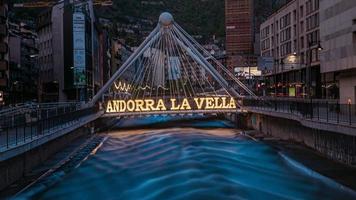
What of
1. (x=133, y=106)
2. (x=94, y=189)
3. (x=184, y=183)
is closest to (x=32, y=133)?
(x=94, y=189)

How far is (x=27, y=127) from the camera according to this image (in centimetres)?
3534

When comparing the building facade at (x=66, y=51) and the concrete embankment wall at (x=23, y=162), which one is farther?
the building facade at (x=66, y=51)

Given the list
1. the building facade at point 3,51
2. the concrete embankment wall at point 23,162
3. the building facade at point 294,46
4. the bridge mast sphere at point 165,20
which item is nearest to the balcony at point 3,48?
the building facade at point 3,51

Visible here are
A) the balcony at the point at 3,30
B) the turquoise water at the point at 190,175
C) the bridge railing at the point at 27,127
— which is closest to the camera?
the turquoise water at the point at 190,175

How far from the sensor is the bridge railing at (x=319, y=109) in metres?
34.9

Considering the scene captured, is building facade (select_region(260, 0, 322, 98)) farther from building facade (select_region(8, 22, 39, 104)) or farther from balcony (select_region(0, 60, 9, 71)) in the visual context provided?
building facade (select_region(8, 22, 39, 104))

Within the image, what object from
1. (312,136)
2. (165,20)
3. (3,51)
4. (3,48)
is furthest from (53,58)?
(312,136)

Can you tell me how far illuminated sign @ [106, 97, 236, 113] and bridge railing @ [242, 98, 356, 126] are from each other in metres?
13.8

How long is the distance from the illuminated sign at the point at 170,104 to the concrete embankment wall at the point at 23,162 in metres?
29.0

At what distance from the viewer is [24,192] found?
97.6 feet

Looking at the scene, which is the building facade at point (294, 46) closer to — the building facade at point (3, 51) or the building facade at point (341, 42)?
the building facade at point (341, 42)

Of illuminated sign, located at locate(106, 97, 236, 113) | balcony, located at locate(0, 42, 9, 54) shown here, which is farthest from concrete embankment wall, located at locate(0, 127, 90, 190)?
balcony, located at locate(0, 42, 9, 54)

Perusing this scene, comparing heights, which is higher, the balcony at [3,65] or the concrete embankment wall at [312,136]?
the balcony at [3,65]

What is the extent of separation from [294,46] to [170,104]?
42.0 meters
